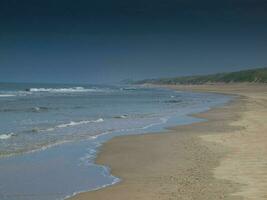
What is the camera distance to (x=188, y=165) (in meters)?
13.5

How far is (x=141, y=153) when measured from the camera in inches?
645

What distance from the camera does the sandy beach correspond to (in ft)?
33.4

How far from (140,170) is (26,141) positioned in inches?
276

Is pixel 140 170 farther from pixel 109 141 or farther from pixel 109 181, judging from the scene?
pixel 109 141

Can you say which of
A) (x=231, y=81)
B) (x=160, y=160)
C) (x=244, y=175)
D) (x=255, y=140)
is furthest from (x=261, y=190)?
(x=231, y=81)

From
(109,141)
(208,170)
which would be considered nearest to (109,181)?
(208,170)

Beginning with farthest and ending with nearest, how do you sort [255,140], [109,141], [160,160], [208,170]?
[109,141] → [255,140] → [160,160] → [208,170]

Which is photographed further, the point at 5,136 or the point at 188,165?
the point at 5,136

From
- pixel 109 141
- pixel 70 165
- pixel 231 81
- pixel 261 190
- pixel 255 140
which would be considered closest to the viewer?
pixel 261 190

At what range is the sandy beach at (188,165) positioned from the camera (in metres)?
10.2

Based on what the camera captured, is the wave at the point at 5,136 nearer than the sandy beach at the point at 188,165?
No

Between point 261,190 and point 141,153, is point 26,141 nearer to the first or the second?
point 141,153

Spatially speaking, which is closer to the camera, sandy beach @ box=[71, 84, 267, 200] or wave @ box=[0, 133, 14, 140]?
sandy beach @ box=[71, 84, 267, 200]

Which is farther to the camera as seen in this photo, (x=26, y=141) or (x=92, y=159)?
(x=26, y=141)
